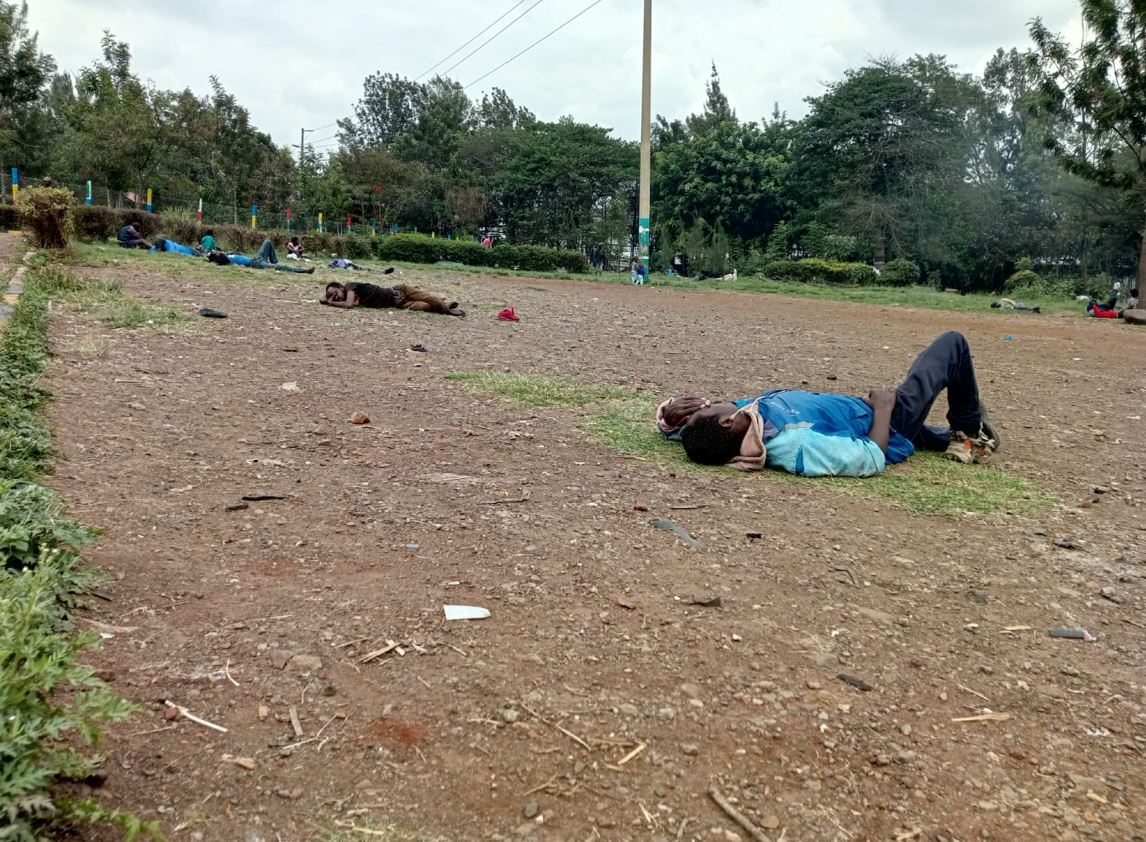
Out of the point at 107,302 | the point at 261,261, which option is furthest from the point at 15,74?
the point at 107,302

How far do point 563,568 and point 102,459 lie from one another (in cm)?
200

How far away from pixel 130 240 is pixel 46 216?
5.08m

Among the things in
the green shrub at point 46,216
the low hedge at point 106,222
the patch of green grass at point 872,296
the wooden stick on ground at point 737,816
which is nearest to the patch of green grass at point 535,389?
the wooden stick on ground at point 737,816

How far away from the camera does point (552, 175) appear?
37.7m

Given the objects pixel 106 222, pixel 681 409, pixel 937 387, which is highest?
pixel 106 222

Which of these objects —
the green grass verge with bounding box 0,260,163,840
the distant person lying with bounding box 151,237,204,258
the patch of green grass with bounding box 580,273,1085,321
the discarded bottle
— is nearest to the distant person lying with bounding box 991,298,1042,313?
the patch of green grass with bounding box 580,273,1085,321

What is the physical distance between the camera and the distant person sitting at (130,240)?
50.6 feet

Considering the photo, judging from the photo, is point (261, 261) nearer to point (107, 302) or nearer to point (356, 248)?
point (107, 302)

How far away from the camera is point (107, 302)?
7301 millimetres

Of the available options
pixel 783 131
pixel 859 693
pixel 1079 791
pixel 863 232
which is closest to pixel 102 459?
pixel 859 693

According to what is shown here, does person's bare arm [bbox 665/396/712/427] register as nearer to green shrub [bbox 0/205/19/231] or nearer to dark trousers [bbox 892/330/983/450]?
dark trousers [bbox 892/330/983/450]

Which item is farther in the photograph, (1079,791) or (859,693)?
(859,693)

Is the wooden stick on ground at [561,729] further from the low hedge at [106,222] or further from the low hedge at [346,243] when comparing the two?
the low hedge at [346,243]

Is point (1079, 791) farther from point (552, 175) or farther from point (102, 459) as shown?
point (552, 175)
